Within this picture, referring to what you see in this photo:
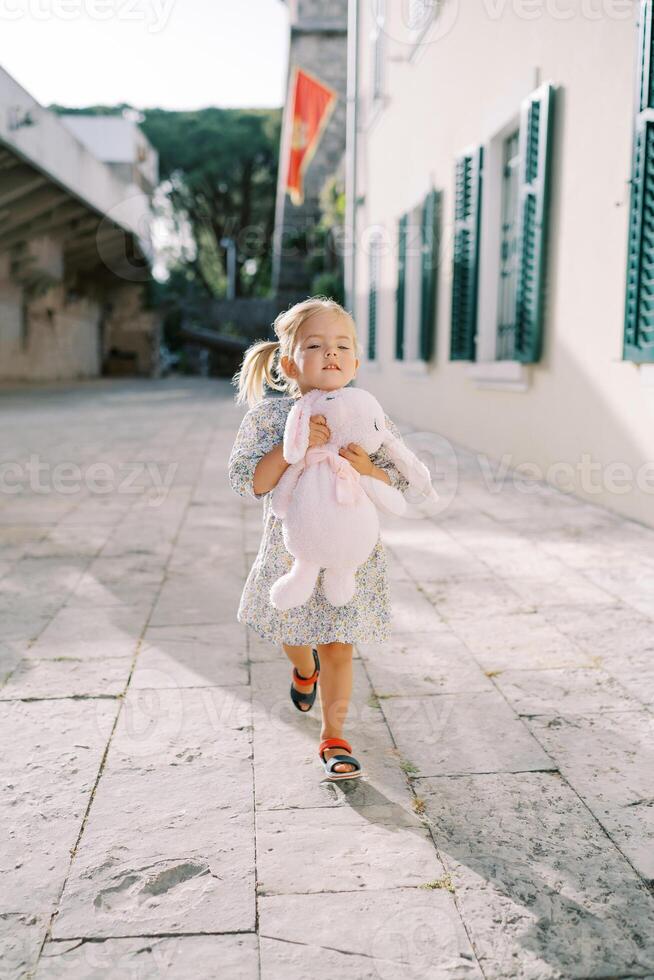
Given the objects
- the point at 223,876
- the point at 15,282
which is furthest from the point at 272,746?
the point at 15,282

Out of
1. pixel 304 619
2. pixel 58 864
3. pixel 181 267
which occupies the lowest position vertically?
pixel 58 864

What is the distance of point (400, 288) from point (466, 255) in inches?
136

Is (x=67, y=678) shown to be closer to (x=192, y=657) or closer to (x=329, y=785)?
(x=192, y=657)

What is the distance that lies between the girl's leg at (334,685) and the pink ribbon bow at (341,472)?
16.0 inches

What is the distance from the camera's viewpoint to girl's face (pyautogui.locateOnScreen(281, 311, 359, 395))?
2.12 m

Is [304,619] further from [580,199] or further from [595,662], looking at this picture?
[580,199]

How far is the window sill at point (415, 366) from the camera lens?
10.2 m

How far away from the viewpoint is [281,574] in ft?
7.71

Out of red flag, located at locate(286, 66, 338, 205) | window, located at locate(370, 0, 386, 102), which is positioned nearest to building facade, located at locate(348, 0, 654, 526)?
window, located at locate(370, 0, 386, 102)

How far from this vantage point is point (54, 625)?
11.1 feet

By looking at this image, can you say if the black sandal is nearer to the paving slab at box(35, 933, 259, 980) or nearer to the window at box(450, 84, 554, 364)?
the paving slab at box(35, 933, 259, 980)

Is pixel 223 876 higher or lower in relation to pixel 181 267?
lower

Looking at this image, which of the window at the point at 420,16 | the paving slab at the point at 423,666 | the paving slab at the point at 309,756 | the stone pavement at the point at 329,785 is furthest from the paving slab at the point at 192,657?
the window at the point at 420,16

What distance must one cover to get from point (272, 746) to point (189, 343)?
30.4 m
